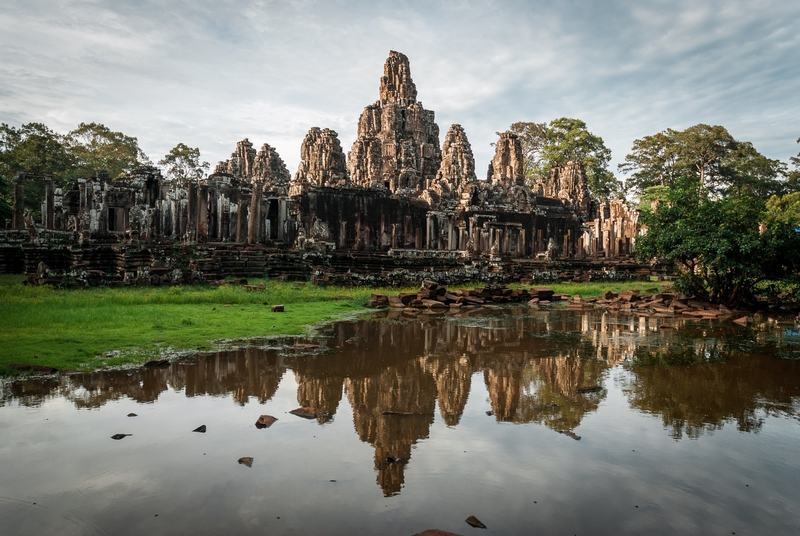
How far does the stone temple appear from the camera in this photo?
58.1 ft

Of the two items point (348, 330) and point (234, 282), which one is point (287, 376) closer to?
point (348, 330)

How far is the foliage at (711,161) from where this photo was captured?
157ft

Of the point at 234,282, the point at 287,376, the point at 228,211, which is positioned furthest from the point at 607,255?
the point at 287,376

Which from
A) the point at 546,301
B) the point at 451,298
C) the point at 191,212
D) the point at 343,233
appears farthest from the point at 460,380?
the point at 343,233

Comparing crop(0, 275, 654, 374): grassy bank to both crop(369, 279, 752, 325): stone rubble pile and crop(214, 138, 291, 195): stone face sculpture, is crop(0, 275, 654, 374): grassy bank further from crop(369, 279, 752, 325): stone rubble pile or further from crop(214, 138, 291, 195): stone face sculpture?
crop(214, 138, 291, 195): stone face sculpture

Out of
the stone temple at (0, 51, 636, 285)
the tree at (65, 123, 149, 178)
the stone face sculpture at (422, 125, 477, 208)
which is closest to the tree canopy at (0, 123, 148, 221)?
the tree at (65, 123, 149, 178)

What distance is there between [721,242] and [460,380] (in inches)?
385

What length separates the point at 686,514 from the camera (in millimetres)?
2928

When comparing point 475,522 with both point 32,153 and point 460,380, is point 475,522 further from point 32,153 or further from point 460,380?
point 32,153

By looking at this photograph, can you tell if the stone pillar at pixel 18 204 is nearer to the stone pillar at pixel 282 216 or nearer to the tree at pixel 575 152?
the stone pillar at pixel 282 216

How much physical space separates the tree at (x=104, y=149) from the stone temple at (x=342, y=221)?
39.2 ft

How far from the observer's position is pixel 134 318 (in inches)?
352

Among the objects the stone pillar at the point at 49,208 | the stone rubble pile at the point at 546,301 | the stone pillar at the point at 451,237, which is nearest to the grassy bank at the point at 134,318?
the stone rubble pile at the point at 546,301

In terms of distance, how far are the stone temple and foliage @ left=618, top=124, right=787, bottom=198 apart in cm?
1315
